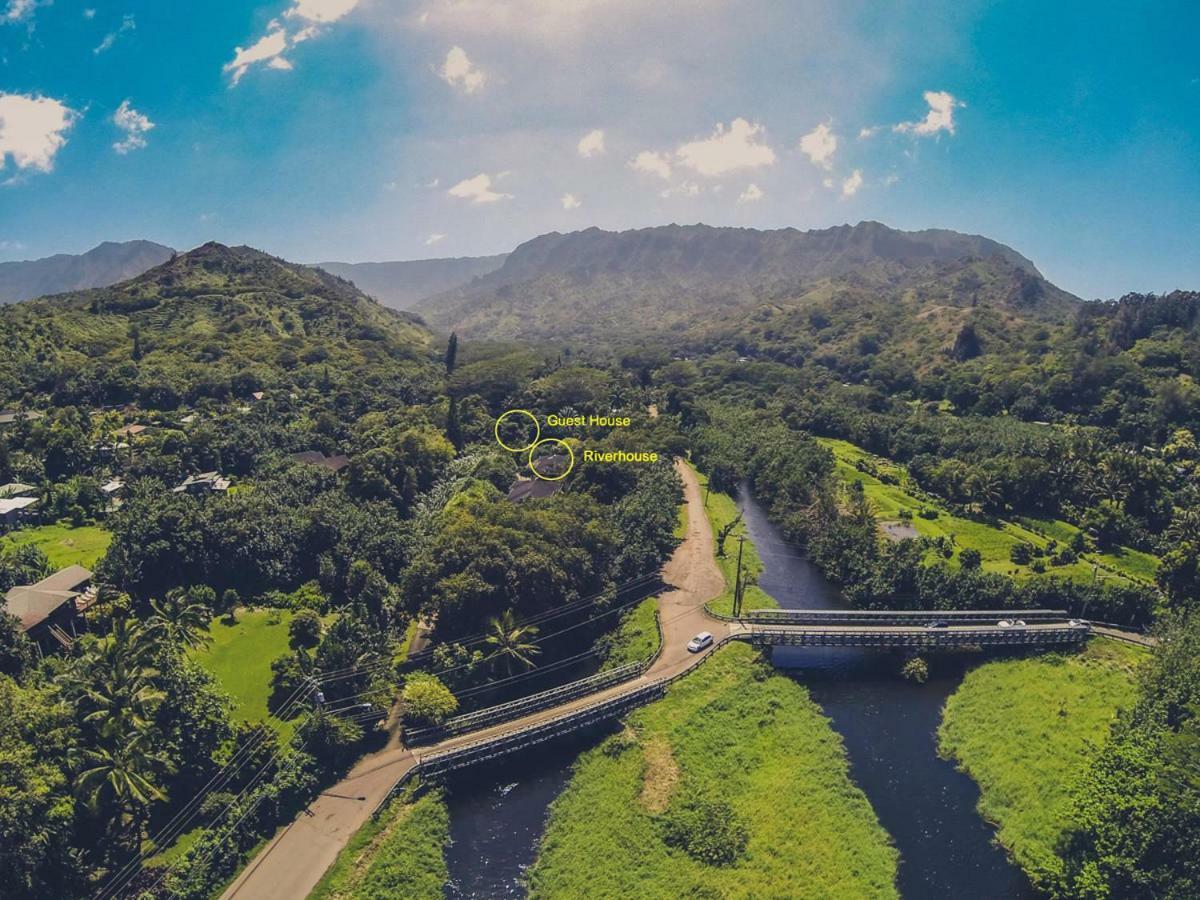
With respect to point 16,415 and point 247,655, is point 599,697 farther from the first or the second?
point 16,415

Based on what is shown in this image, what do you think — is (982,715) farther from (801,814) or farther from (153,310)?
(153,310)

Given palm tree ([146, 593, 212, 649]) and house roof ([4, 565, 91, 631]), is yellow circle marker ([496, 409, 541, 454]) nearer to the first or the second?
palm tree ([146, 593, 212, 649])

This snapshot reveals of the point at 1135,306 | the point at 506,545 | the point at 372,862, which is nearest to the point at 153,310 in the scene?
the point at 506,545

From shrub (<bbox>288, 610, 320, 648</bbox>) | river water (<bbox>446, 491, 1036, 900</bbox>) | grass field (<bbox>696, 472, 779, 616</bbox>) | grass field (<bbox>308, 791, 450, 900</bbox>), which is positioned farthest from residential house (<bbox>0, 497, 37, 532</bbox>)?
grass field (<bbox>696, 472, 779, 616</bbox>)

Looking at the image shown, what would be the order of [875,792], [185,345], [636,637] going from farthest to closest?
[185,345] → [636,637] → [875,792]

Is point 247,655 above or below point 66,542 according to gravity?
below

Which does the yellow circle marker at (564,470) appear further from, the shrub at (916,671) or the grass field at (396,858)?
the grass field at (396,858)

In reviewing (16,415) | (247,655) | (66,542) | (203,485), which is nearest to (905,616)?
(247,655)
